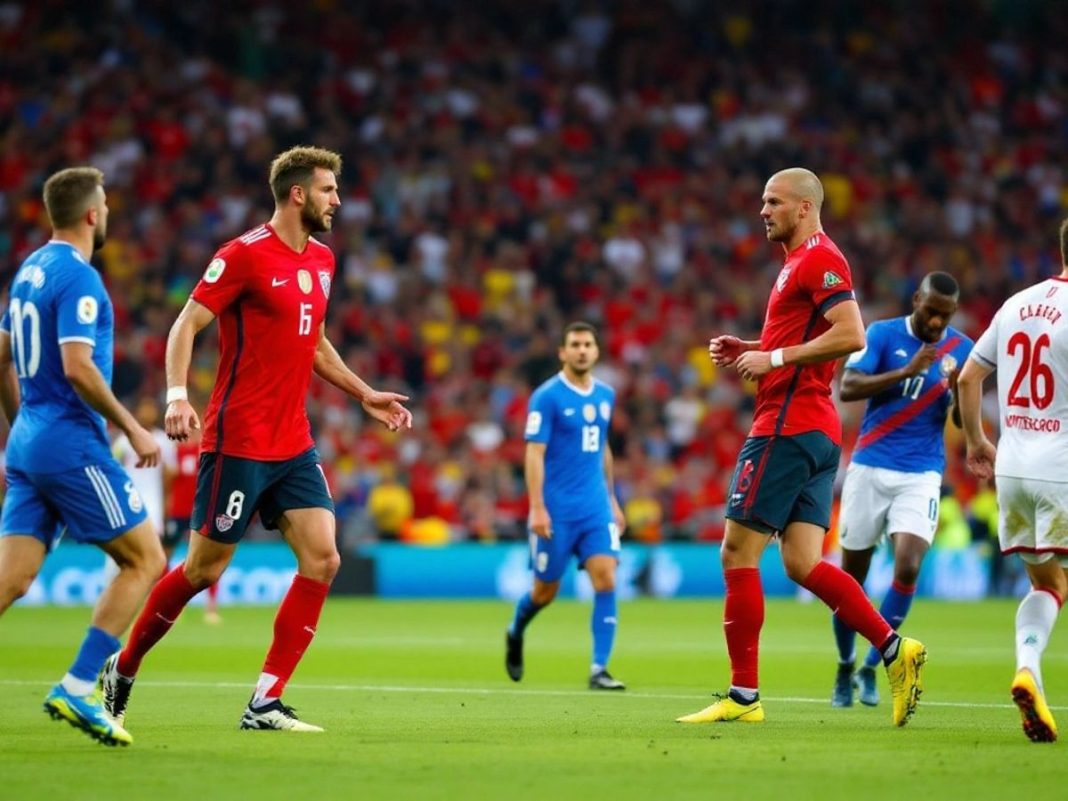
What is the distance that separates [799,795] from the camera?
6.61m

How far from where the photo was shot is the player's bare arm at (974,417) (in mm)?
9102

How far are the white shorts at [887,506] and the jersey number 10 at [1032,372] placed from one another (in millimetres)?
2496

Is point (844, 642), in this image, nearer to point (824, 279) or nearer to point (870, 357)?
point (870, 357)

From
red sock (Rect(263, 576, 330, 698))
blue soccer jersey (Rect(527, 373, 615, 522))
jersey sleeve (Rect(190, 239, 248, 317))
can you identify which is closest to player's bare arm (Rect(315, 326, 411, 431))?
jersey sleeve (Rect(190, 239, 248, 317))

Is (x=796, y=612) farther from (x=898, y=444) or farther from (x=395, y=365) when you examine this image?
(x=898, y=444)

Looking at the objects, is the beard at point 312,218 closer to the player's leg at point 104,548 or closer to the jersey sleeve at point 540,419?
the player's leg at point 104,548

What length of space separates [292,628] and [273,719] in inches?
17.8

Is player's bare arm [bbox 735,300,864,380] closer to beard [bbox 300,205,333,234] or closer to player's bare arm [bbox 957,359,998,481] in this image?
player's bare arm [bbox 957,359,998,481]

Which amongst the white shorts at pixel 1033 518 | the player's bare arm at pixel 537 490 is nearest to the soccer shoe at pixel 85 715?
the white shorts at pixel 1033 518

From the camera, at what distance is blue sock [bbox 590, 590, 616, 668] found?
42.5 feet

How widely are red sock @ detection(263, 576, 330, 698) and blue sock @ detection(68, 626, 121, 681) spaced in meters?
1.01

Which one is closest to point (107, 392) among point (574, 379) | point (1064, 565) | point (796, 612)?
point (1064, 565)

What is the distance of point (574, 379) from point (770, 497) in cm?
501

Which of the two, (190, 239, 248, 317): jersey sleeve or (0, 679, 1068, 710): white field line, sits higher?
(190, 239, 248, 317): jersey sleeve
